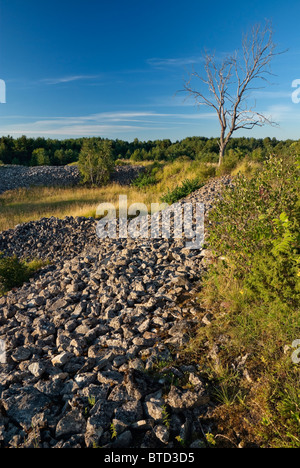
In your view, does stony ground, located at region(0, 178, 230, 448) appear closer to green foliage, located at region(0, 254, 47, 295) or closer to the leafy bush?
the leafy bush

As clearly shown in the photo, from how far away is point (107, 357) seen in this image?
9.04ft

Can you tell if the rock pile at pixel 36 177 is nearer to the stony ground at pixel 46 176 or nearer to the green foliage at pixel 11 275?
the stony ground at pixel 46 176

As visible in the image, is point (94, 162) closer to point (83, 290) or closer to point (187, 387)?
point (83, 290)

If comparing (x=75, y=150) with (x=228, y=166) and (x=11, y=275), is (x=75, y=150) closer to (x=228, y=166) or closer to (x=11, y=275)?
(x=228, y=166)

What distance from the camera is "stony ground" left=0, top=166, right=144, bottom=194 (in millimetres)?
22047

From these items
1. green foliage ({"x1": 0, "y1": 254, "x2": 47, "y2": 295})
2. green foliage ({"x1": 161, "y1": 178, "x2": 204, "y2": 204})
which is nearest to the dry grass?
green foliage ({"x1": 161, "y1": 178, "x2": 204, "y2": 204})

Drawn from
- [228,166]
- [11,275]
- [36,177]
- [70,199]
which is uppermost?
[228,166]

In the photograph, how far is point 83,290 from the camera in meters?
4.37

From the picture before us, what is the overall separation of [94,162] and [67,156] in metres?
15.7

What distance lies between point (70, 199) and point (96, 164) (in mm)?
6039

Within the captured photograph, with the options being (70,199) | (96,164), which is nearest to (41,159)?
(96,164)

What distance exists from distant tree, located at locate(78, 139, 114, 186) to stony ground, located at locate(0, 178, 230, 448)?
17476mm

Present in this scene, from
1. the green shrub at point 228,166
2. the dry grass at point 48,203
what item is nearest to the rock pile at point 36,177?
the dry grass at point 48,203

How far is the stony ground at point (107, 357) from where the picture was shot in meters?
2.07
